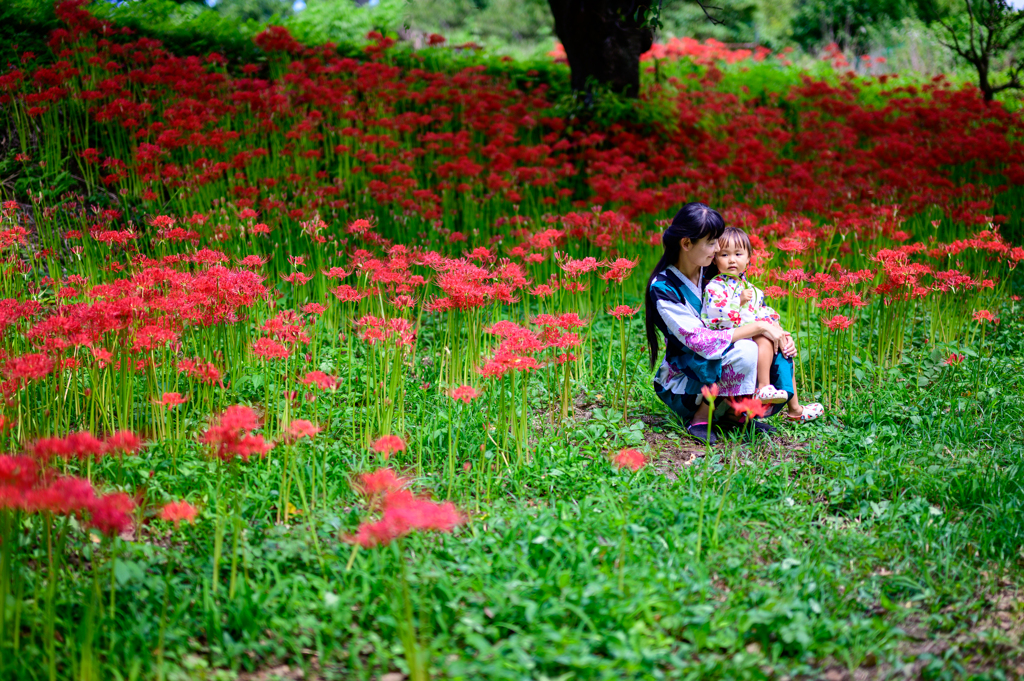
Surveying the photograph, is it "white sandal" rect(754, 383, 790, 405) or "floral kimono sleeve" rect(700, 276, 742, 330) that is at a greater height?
"floral kimono sleeve" rect(700, 276, 742, 330)

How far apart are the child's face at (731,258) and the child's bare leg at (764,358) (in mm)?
415

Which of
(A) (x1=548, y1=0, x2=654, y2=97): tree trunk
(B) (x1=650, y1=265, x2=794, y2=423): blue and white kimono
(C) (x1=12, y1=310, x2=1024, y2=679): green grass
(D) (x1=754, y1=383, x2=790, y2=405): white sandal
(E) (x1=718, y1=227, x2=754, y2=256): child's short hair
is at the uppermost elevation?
(A) (x1=548, y1=0, x2=654, y2=97): tree trunk

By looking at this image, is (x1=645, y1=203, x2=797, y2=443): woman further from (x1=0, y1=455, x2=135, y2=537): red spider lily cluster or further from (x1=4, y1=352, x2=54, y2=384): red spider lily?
(x1=4, y1=352, x2=54, y2=384): red spider lily

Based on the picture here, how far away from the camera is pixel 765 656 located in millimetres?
2811

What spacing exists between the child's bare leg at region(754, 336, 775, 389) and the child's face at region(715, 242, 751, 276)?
415 mm

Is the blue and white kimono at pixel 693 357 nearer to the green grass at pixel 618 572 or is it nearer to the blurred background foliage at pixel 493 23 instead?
the green grass at pixel 618 572

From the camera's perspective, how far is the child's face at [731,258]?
171 inches

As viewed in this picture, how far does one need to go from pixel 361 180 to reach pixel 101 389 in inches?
181

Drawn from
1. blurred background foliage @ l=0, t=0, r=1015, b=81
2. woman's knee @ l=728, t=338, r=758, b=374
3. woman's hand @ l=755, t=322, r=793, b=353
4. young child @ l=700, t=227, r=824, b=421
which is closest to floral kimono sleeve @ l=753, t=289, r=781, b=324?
young child @ l=700, t=227, r=824, b=421

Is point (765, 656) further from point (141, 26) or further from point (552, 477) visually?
point (141, 26)

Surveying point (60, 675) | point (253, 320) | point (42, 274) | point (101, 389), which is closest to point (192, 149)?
point (42, 274)

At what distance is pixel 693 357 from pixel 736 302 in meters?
0.40

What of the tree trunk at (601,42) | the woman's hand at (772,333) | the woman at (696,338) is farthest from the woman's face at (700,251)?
the tree trunk at (601,42)

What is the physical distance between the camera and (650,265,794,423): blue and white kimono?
167 inches
